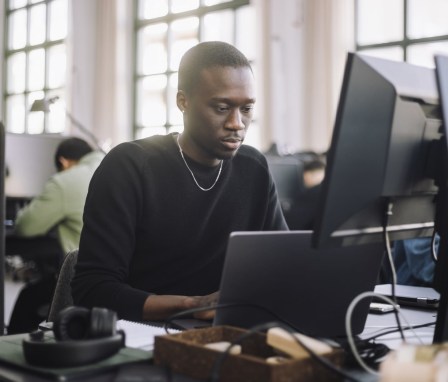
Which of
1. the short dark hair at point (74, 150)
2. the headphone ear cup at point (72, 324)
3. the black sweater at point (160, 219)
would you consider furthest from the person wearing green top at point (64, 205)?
the headphone ear cup at point (72, 324)

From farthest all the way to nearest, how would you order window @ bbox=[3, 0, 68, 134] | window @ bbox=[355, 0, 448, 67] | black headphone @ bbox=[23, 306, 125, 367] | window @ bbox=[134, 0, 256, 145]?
window @ bbox=[3, 0, 68, 134], window @ bbox=[134, 0, 256, 145], window @ bbox=[355, 0, 448, 67], black headphone @ bbox=[23, 306, 125, 367]

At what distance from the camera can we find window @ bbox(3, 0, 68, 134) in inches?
321

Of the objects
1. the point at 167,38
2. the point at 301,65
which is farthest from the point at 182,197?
the point at 167,38

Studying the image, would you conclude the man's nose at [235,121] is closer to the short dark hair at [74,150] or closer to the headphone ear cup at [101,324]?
the headphone ear cup at [101,324]

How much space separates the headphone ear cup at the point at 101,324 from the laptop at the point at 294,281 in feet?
0.55

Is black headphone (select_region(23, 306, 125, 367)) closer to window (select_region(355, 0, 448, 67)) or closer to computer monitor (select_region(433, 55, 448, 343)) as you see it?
computer monitor (select_region(433, 55, 448, 343))

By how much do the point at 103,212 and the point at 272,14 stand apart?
14.8ft

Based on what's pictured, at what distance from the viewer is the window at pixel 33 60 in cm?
816

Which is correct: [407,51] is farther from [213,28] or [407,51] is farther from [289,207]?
[213,28]

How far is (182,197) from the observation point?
1570 mm

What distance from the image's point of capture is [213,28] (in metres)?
6.67

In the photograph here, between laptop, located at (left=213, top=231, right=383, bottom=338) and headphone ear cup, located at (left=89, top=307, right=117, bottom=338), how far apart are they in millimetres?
168

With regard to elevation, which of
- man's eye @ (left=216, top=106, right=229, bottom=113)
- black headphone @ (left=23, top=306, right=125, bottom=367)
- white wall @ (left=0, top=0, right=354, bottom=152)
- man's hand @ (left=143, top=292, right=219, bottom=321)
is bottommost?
man's hand @ (left=143, top=292, right=219, bottom=321)

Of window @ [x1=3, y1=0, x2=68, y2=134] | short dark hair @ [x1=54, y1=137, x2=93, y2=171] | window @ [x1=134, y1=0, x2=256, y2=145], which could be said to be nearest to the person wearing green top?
short dark hair @ [x1=54, y1=137, x2=93, y2=171]
